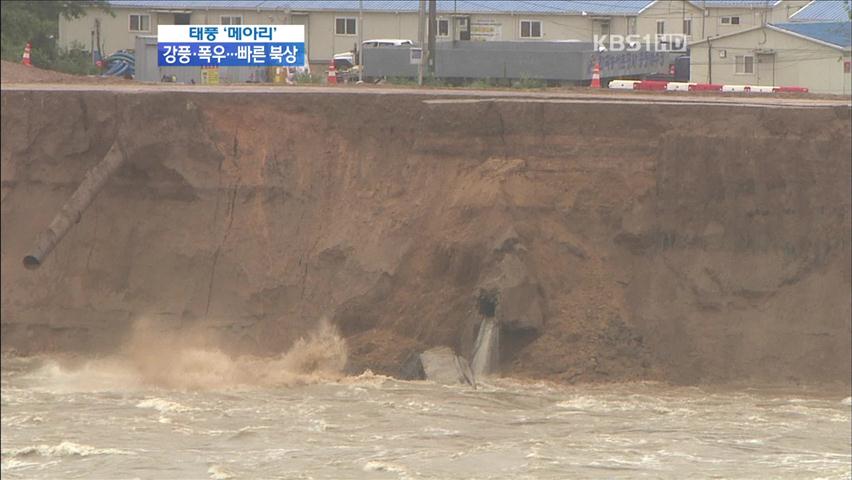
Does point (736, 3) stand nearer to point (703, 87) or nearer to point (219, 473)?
point (703, 87)

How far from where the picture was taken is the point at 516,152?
17.9m

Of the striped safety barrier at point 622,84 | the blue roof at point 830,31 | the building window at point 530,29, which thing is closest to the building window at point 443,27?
the building window at point 530,29

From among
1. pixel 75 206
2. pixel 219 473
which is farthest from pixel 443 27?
pixel 219 473

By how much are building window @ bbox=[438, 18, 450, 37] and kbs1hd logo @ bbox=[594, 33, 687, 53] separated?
252 inches

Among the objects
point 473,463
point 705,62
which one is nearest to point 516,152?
point 473,463

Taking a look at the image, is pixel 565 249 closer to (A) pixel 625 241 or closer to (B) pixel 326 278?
(A) pixel 625 241

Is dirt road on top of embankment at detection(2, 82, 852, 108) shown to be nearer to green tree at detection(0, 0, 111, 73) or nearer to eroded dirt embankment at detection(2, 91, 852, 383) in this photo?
eroded dirt embankment at detection(2, 91, 852, 383)

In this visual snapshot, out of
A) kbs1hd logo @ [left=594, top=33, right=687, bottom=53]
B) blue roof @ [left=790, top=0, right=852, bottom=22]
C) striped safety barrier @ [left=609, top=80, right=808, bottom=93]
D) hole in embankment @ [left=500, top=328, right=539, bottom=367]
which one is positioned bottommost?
hole in embankment @ [left=500, top=328, right=539, bottom=367]

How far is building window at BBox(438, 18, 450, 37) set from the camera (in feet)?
108

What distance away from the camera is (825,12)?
23.5m

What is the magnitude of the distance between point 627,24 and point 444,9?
23.7 feet

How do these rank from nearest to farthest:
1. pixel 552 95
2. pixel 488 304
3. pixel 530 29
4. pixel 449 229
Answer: pixel 488 304 < pixel 449 229 < pixel 552 95 < pixel 530 29

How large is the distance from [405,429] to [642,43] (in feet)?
46.6

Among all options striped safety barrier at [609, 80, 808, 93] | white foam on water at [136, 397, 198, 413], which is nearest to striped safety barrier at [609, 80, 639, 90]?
striped safety barrier at [609, 80, 808, 93]
